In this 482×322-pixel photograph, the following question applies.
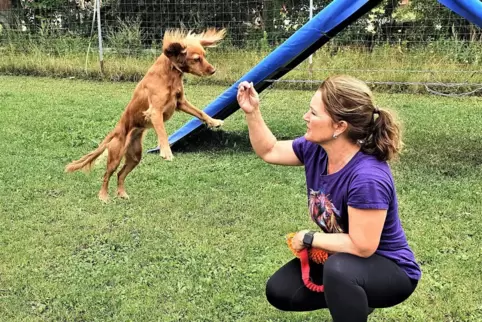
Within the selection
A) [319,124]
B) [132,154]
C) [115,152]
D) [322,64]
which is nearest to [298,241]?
[319,124]

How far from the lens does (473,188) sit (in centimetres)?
486

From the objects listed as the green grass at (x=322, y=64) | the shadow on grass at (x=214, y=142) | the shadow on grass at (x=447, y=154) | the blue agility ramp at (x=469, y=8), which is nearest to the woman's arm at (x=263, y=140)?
the blue agility ramp at (x=469, y=8)

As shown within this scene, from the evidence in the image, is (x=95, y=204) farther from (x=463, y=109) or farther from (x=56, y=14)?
(x=56, y=14)

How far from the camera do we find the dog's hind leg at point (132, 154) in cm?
351

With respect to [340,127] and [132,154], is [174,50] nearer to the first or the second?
[340,127]

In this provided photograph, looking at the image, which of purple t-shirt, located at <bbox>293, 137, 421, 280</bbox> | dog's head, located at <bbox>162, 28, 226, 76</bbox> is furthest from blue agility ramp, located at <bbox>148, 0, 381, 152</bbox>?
purple t-shirt, located at <bbox>293, 137, 421, 280</bbox>

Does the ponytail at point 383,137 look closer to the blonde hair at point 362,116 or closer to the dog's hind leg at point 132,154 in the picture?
the blonde hair at point 362,116

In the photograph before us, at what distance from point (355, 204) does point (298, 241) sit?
1.17ft

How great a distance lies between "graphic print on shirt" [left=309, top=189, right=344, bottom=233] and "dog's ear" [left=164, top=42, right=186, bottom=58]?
0.90m

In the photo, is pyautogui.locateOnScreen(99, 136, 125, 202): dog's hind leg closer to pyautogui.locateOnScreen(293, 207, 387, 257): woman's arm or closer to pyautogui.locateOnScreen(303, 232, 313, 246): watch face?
pyautogui.locateOnScreen(303, 232, 313, 246): watch face

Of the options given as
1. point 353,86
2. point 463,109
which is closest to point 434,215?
point 353,86

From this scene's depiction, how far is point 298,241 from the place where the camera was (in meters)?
2.41

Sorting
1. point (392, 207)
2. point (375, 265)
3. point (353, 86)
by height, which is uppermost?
point (353, 86)

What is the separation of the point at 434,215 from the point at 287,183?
4.59 feet
